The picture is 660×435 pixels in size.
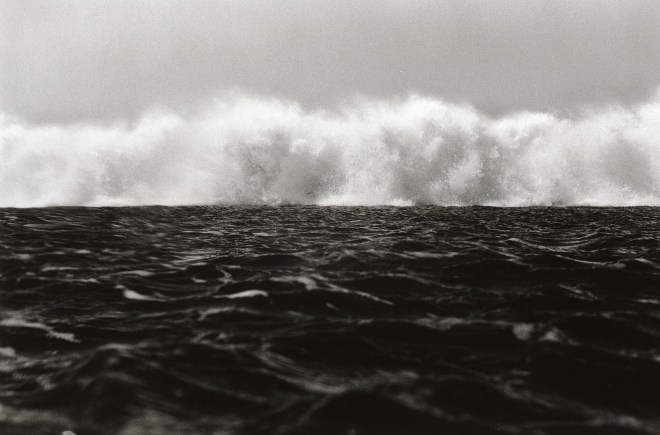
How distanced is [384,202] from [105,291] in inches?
1148

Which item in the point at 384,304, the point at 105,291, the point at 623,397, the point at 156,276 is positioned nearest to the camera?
the point at 623,397

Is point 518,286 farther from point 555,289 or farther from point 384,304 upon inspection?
point 384,304

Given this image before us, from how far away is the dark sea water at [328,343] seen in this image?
129 inches

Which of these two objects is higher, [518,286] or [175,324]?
[518,286]

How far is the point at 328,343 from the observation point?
4496 mm

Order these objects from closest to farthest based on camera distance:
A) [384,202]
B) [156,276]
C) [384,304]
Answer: [384,304] → [156,276] → [384,202]

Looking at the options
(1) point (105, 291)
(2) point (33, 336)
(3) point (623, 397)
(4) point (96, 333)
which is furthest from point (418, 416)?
(1) point (105, 291)

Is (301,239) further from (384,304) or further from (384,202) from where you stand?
(384,202)

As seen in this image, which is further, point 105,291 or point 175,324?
point 105,291

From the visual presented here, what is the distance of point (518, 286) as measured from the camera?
261 inches

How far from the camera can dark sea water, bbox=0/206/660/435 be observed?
329 centimetres

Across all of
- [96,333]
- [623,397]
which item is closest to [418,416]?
[623,397]

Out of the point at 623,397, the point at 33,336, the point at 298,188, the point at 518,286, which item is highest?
the point at 298,188

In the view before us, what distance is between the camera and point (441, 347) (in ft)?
14.5
